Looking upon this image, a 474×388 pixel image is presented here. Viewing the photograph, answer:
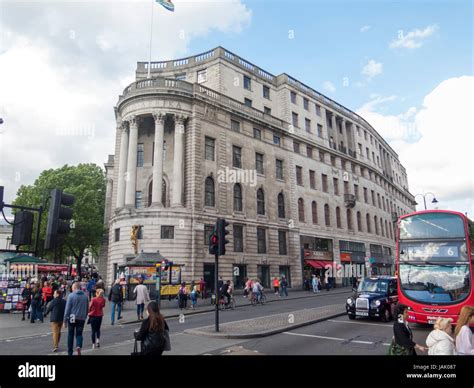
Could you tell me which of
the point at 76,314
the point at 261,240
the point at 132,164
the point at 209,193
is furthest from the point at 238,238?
the point at 76,314

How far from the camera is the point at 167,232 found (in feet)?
92.8

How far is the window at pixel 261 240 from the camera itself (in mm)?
34250

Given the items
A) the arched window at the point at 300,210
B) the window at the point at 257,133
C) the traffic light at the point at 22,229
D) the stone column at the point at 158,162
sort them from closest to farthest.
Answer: the traffic light at the point at 22,229 < the stone column at the point at 158,162 < the window at the point at 257,133 < the arched window at the point at 300,210

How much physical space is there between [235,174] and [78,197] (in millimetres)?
22948

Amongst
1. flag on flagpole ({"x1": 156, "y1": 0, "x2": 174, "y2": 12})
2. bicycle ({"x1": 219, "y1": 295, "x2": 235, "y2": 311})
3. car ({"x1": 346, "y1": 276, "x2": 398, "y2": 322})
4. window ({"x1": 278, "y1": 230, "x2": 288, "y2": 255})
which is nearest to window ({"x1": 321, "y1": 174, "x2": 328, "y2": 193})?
window ({"x1": 278, "y1": 230, "x2": 288, "y2": 255})

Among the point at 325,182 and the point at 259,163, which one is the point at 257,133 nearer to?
the point at 259,163

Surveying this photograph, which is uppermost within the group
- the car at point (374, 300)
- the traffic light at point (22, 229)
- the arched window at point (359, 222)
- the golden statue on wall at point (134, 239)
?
the arched window at point (359, 222)

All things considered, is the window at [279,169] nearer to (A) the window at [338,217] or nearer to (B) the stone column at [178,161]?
(A) the window at [338,217]

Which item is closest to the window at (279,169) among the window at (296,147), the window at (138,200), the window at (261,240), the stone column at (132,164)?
the window at (296,147)

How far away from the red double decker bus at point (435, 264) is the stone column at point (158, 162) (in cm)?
2046
